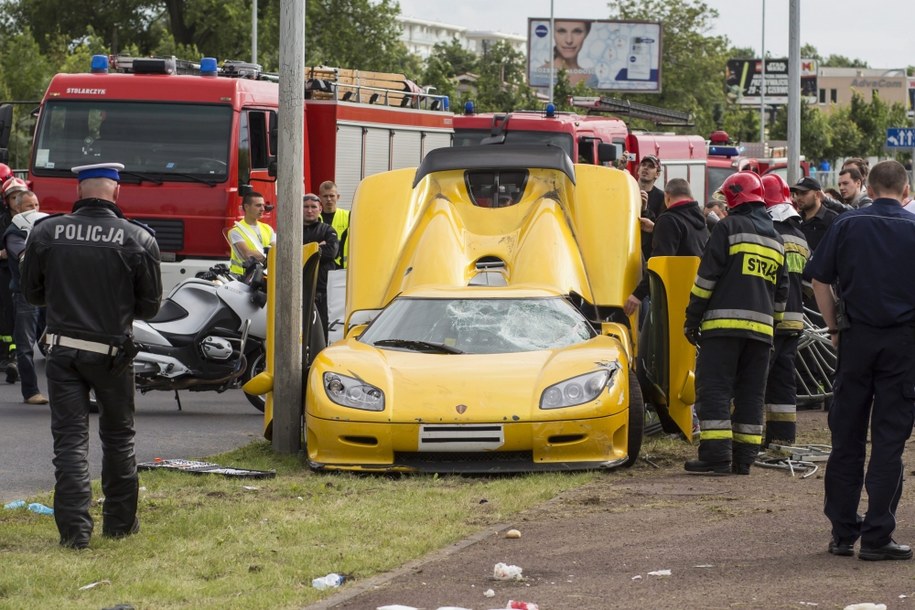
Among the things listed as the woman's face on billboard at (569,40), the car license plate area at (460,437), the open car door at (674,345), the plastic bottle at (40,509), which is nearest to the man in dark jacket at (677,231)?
the open car door at (674,345)

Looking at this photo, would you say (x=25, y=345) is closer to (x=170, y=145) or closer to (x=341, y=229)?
(x=341, y=229)

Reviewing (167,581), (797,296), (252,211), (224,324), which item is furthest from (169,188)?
(167,581)

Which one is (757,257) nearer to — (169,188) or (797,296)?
(797,296)

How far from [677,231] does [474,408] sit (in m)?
2.93

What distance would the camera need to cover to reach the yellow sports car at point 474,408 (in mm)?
10273

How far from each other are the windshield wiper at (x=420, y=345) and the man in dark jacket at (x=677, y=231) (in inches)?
73.0

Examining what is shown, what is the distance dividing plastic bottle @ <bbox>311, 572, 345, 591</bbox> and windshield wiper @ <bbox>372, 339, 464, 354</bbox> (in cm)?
399

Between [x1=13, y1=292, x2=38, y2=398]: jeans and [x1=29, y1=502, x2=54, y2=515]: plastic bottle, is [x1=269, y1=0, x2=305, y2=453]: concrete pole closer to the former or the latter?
[x1=29, y1=502, x2=54, y2=515]: plastic bottle

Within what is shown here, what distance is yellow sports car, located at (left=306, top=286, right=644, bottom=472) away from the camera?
33.7 ft

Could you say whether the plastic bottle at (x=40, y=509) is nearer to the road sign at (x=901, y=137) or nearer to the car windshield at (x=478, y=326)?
the car windshield at (x=478, y=326)

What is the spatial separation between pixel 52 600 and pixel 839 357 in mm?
3899

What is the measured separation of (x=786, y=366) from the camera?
1179 cm

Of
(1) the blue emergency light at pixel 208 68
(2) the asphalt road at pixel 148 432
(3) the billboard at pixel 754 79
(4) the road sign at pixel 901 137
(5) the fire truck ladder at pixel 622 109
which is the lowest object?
(2) the asphalt road at pixel 148 432

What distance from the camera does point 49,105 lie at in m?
18.7
